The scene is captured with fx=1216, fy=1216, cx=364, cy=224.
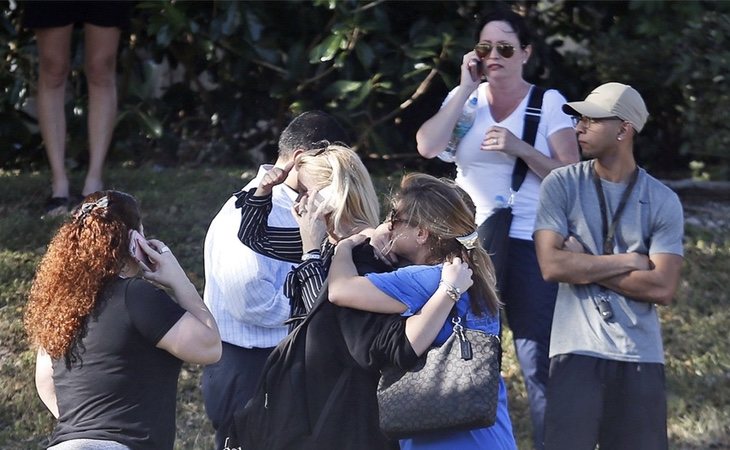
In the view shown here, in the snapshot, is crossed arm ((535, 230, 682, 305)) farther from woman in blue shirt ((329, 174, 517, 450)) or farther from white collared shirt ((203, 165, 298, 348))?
white collared shirt ((203, 165, 298, 348))

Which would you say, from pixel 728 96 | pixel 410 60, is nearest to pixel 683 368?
pixel 728 96

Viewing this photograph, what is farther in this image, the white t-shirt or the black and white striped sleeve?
the white t-shirt

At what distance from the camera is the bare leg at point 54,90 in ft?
22.4

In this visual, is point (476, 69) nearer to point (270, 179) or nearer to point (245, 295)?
point (270, 179)

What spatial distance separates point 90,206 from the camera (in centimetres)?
370

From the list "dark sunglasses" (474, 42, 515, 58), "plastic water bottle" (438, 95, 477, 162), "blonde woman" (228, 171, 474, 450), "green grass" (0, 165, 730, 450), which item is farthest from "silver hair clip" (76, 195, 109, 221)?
"green grass" (0, 165, 730, 450)

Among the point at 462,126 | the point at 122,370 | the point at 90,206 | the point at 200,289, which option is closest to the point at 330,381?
the point at 122,370

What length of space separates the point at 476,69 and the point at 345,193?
4.47ft

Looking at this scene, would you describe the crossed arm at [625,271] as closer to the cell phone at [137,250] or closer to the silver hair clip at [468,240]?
the silver hair clip at [468,240]

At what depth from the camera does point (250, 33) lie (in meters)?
7.36

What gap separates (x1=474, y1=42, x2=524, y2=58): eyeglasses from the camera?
4.97 metres

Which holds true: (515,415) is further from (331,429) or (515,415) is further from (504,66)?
(331,429)

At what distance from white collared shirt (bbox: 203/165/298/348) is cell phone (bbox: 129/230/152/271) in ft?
1.57

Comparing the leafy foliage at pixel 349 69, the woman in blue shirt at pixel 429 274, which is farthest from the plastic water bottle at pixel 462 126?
the leafy foliage at pixel 349 69
